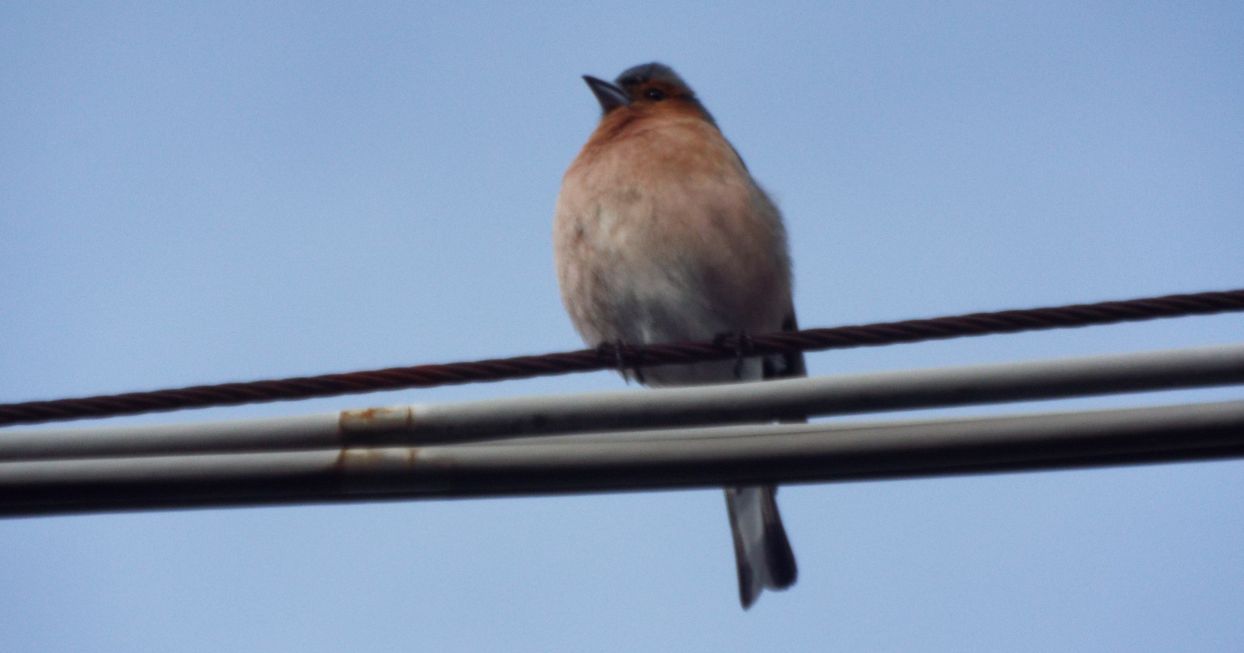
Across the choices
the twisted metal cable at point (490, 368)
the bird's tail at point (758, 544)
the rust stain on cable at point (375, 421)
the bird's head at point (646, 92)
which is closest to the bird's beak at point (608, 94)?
the bird's head at point (646, 92)

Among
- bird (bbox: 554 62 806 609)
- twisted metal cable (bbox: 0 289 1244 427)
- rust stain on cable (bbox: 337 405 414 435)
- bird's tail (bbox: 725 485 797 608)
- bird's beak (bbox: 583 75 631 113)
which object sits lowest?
bird's tail (bbox: 725 485 797 608)

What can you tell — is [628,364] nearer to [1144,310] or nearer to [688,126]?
[1144,310]

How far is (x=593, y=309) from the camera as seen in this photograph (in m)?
6.50

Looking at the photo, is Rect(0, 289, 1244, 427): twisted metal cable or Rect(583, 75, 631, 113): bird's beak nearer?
Rect(0, 289, 1244, 427): twisted metal cable

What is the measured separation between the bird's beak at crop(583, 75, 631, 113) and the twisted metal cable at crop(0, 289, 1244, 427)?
476 cm

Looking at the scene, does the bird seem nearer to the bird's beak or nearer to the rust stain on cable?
the bird's beak

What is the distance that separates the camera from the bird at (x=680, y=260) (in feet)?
20.8

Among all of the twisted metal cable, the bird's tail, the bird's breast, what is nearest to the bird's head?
the bird's breast

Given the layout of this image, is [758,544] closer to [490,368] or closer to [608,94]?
[608,94]

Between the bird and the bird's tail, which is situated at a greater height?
the bird

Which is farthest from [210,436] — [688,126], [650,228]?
[688,126]

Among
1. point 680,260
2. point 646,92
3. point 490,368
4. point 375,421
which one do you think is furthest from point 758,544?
point 375,421

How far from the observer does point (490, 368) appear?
3.30 meters

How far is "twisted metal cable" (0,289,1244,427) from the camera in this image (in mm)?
3094
